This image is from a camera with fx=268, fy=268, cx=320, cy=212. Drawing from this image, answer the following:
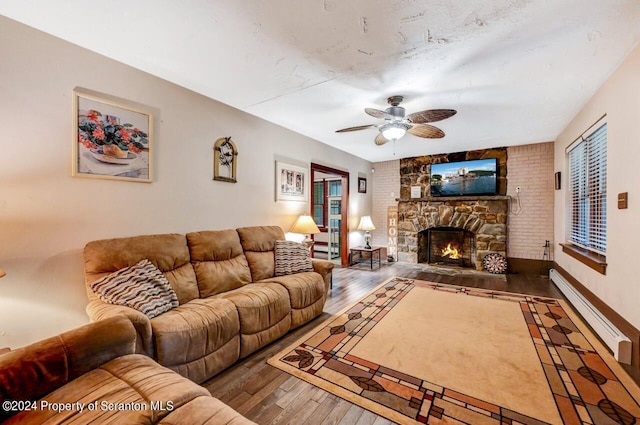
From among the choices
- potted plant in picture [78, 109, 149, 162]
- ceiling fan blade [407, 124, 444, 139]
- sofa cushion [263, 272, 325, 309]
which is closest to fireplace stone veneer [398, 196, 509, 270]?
ceiling fan blade [407, 124, 444, 139]

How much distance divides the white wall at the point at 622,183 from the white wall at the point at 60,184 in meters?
3.88

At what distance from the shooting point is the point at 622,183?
2.33 metres

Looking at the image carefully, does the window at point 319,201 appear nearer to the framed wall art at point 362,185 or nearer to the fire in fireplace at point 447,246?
the framed wall art at point 362,185

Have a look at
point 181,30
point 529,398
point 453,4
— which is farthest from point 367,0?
point 529,398

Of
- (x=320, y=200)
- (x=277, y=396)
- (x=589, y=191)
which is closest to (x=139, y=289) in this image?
(x=277, y=396)

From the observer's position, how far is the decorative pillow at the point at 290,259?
10.4 feet

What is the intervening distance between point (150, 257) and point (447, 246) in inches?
223

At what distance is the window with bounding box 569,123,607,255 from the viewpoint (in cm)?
288

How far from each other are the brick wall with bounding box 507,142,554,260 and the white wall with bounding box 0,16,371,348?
5.61 m

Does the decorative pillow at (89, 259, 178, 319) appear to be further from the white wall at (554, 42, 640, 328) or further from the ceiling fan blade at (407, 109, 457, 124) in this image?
the white wall at (554, 42, 640, 328)

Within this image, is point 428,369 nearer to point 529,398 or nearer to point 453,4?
point 529,398

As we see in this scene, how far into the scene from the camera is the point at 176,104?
2.71m

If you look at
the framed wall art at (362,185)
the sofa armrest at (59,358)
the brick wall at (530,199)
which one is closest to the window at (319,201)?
the framed wall art at (362,185)

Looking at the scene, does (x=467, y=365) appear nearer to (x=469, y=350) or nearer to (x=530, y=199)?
(x=469, y=350)
